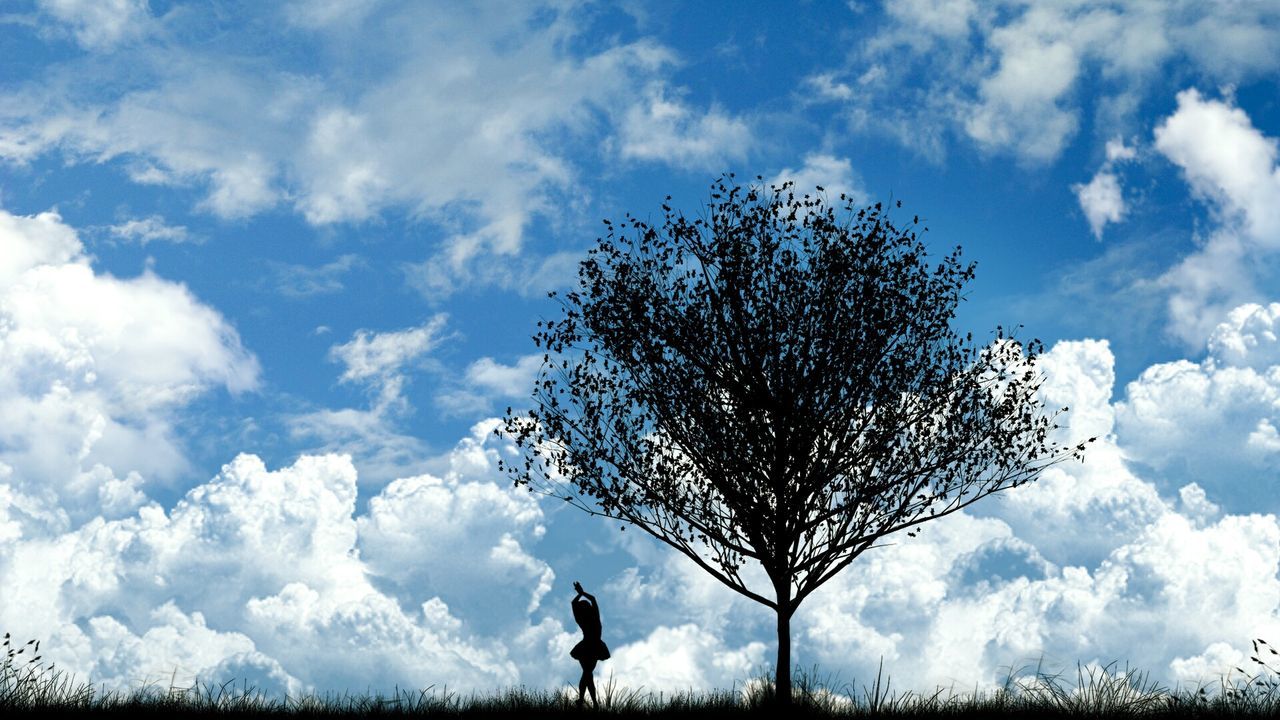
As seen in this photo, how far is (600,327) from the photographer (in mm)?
24969

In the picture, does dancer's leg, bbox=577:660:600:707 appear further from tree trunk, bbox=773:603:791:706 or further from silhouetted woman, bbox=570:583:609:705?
tree trunk, bbox=773:603:791:706

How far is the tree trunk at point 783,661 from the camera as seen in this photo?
23.0 meters

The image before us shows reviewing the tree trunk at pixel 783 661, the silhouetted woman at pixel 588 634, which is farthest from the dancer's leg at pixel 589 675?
the tree trunk at pixel 783 661

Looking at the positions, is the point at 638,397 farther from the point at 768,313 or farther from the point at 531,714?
the point at 531,714

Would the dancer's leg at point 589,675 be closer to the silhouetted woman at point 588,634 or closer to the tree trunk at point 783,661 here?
the silhouetted woman at point 588,634

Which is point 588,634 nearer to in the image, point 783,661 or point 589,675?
point 589,675

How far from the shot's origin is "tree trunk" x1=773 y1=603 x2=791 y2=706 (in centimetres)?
2303

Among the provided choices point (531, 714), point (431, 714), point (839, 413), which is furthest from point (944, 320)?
point (431, 714)

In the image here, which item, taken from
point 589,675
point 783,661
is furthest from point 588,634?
point 783,661

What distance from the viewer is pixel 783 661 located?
2341 cm

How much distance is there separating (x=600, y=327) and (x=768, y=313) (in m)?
4.18

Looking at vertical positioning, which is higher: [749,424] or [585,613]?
[749,424]

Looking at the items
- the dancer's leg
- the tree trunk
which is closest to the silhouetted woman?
the dancer's leg

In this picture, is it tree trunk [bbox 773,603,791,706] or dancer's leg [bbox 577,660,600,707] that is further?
tree trunk [bbox 773,603,791,706]
